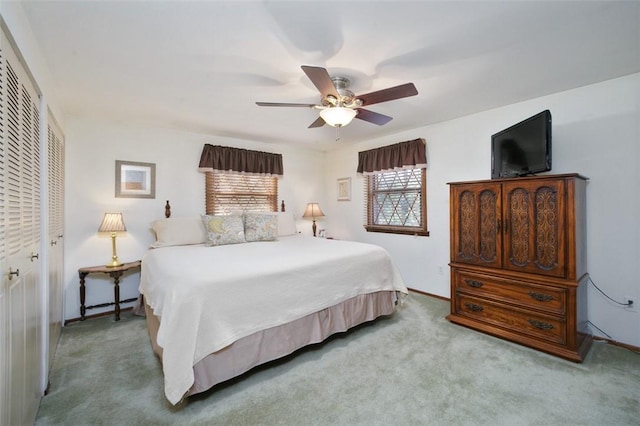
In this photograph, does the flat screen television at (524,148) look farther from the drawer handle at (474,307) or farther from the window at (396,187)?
the drawer handle at (474,307)

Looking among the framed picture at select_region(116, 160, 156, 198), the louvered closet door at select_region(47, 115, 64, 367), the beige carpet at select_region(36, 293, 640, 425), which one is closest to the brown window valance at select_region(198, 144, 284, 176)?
the framed picture at select_region(116, 160, 156, 198)

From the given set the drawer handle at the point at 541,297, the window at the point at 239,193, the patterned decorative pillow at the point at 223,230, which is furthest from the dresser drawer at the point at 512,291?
the window at the point at 239,193

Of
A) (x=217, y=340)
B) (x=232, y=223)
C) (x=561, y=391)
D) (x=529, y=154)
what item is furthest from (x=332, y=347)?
(x=529, y=154)

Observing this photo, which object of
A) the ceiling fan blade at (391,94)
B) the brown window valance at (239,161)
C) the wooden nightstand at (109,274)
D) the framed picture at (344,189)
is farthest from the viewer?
the framed picture at (344,189)

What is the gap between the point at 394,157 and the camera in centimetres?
398

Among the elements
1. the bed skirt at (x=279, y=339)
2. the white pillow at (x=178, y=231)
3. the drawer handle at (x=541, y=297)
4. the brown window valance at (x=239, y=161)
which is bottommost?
the bed skirt at (x=279, y=339)

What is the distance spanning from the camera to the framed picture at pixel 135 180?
3.33m

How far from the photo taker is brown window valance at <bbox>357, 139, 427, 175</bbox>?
370cm

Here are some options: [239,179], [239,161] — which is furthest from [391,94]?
[239,179]

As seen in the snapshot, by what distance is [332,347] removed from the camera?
7.89ft

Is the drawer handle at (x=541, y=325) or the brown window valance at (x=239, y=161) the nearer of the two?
the drawer handle at (x=541, y=325)

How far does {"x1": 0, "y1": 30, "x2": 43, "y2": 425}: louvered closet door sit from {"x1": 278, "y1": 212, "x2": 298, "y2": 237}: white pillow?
2653 millimetres

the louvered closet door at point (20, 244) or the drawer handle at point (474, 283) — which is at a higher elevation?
the louvered closet door at point (20, 244)

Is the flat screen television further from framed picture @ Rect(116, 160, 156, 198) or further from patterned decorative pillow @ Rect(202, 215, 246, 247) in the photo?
framed picture @ Rect(116, 160, 156, 198)
